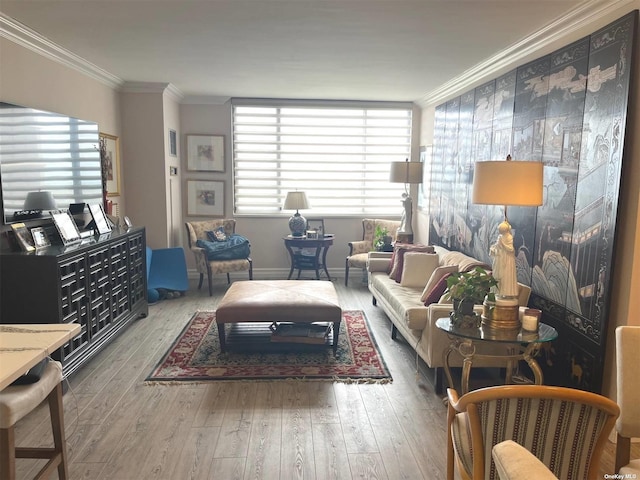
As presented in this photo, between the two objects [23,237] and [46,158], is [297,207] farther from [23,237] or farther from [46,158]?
[23,237]

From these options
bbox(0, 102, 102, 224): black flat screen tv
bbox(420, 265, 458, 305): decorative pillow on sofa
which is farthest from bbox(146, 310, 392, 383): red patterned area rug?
bbox(0, 102, 102, 224): black flat screen tv

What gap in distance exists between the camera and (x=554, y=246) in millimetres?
3143

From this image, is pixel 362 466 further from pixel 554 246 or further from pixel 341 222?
pixel 341 222

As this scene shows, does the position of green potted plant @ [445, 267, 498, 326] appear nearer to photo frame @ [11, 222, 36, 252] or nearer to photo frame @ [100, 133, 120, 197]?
photo frame @ [11, 222, 36, 252]

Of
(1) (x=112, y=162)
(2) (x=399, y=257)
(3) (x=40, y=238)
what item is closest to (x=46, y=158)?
(3) (x=40, y=238)

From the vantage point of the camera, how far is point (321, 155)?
687 centimetres

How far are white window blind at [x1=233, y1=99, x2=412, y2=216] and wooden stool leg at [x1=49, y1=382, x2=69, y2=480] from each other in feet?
Result: 15.8

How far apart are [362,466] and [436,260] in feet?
8.43

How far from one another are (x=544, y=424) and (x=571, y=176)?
1.93 metres

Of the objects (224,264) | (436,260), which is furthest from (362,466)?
(224,264)

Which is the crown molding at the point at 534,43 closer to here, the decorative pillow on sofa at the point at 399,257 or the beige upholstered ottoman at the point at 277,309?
the decorative pillow on sofa at the point at 399,257

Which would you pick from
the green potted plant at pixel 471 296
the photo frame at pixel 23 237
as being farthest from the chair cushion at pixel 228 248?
the green potted plant at pixel 471 296

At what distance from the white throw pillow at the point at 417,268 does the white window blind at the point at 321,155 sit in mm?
2429

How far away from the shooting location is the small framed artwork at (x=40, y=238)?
10.9 ft
